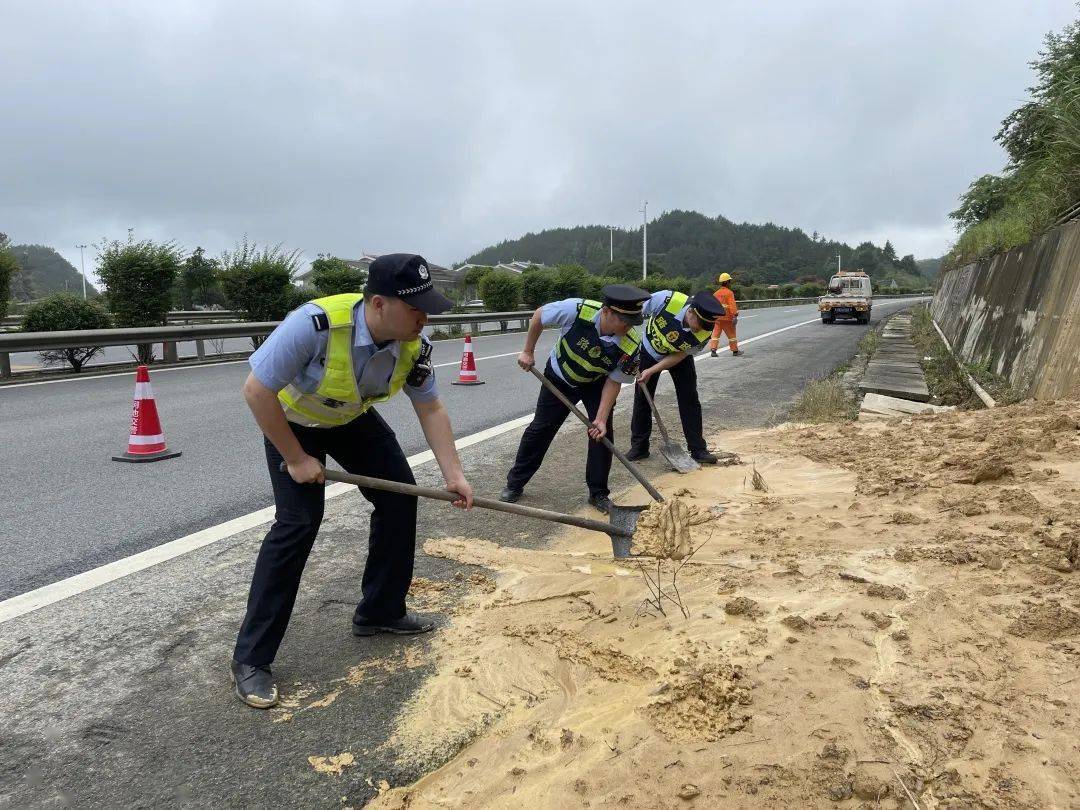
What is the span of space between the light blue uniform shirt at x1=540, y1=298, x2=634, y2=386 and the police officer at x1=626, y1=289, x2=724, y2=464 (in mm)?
745

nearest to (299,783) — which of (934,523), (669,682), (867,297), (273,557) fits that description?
(273,557)

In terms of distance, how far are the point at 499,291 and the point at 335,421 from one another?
73.3 ft

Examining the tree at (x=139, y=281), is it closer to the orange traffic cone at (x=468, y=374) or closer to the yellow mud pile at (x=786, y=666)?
the orange traffic cone at (x=468, y=374)

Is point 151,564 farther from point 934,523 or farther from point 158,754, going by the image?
point 934,523

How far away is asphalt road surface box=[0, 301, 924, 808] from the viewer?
6.99 feet

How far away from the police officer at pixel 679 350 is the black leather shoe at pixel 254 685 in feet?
11.9

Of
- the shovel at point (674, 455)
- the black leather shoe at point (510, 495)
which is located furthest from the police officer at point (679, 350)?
the black leather shoe at point (510, 495)

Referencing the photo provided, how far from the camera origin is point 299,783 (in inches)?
82.7

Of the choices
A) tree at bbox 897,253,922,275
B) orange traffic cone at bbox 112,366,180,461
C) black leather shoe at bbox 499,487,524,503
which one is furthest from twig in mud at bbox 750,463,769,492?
tree at bbox 897,253,922,275

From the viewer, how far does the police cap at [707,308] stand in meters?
5.56

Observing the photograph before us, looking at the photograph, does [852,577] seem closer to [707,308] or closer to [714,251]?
[707,308]

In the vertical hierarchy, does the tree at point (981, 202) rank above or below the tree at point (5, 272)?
above

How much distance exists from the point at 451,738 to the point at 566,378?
300 centimetres

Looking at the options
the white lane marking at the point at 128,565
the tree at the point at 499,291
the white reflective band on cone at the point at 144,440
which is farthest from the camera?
the tree at the point at 499,291
